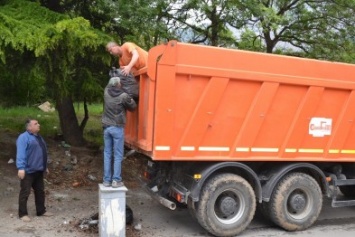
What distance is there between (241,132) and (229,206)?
1023 mm

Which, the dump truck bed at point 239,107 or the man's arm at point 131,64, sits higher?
the man's arm at point 131,64

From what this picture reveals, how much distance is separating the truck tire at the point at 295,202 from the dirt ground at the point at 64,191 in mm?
1958

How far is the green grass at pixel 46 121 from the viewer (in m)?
11.1

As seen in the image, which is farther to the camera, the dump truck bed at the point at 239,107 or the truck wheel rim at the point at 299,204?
the truck wheel rim at the point at 299,204

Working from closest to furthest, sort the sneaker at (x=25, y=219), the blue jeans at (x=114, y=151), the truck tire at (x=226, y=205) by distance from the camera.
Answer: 1. the blue jeans at (x=114, y=151)
2. the truck tire at (x=226, y=205)
3. the sneaker at (x=25, y=219)

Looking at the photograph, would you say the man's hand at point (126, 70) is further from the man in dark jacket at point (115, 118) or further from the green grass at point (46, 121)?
the green grass at point (46, 121)

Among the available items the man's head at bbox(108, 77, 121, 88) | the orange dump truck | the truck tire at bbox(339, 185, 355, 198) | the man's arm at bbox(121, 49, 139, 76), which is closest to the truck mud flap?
the orange dump truck

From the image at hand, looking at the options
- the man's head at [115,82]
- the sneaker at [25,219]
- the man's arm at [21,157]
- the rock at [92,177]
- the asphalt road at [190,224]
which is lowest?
the asphalt road at [190,224]

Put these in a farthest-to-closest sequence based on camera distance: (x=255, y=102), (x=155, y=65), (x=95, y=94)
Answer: (x=95, y=94)
(x=255, y=102)
(x=155, y=65)

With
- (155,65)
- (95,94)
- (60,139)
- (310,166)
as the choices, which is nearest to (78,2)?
(95,94)

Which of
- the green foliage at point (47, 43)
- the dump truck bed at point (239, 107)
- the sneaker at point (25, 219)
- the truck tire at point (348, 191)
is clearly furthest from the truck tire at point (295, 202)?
the green foliage at point (47, 43)

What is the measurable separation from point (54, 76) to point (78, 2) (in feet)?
8.23

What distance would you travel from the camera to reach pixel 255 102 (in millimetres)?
6105

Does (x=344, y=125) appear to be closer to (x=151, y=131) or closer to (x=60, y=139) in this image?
(x=151, y=131)
